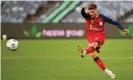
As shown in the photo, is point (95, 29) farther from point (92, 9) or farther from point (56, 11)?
point (56, 11)

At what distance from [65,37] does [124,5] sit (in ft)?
20.6

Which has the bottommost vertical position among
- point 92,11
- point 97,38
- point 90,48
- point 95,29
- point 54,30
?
point 54,30

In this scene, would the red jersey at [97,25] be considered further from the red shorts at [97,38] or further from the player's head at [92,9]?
the player's head at [92,9]

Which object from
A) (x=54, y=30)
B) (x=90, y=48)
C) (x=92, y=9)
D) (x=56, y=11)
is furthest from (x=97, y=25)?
(x=56, y=11)

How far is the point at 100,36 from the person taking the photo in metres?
10.3

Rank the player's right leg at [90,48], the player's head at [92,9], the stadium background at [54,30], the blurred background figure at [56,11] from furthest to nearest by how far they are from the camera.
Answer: the blurred background figure at [56,11]
the stadium background at [54,30]
the player's head at [92,9]
the player's right leg at [90,48]

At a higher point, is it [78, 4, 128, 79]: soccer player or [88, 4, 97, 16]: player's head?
[88, 4, 97, 16]: player's head

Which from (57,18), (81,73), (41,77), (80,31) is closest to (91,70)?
(81,73)

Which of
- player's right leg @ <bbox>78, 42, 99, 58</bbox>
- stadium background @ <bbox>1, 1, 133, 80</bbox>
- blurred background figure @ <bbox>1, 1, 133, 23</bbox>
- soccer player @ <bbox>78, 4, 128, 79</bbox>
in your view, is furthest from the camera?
blurred background figure @ <bbox>1, 1, 133, 23</bbox>

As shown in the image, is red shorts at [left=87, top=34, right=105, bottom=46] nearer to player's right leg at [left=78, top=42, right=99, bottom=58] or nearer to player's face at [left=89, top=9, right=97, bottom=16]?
player's right leg at [left=78, top=42, right=99, bottom=58]

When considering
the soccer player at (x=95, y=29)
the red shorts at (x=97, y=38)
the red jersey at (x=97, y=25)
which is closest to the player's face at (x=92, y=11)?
the soccer player at (x=95, y=29)

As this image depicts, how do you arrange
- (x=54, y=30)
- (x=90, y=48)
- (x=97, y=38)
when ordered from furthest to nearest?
(x=54, y=30) < (x=97, y=38) < (x=90, y=48)

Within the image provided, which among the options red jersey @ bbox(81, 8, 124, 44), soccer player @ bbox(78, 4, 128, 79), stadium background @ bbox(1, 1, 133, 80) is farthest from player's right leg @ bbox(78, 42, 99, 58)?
stadium background @ bbox(1, 1, 133, 80)

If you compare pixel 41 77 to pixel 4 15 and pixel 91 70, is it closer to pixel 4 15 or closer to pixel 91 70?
pixel 91 70
